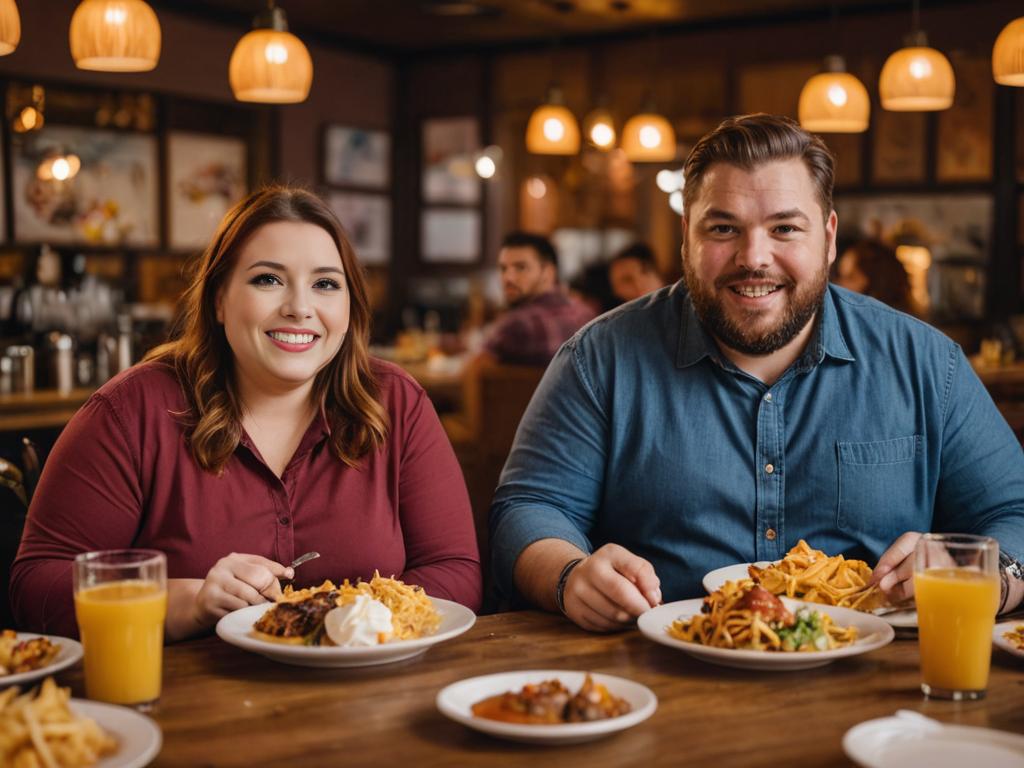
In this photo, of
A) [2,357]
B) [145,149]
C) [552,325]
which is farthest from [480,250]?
[2,357]

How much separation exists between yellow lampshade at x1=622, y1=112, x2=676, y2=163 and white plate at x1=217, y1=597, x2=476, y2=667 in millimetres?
5286

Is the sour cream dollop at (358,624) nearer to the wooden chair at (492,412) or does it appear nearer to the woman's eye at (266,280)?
the woman's eye at (266,280)

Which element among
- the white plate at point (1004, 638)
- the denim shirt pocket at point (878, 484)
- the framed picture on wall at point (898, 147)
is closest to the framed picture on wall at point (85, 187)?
the framed picture on wall at point (898, 147)

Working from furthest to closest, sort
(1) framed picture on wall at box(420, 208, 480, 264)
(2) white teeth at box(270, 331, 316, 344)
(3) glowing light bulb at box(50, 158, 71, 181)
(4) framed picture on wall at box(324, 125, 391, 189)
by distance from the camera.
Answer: (1) framed picture on wall at box(420, 208, 480, 264) < (4) framed picture on wall at box(324, 125, 391, 189) < (3) glowing light bulb at box(50, 158, 71, 181) < (2) white teeth at box(270, 331, 316, 344)

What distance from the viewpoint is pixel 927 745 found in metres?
1.28

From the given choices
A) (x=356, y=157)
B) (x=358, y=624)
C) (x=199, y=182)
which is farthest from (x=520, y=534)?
(x=356, y=157)

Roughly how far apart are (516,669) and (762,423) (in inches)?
32.2

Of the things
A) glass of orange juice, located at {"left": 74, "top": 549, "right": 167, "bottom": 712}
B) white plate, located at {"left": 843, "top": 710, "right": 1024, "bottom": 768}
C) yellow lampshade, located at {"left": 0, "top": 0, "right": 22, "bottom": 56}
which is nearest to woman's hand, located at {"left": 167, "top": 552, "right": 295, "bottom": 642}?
glass of orange juice, located at {"left": 74, "top": 549, "right": 167, "bottom": 712}

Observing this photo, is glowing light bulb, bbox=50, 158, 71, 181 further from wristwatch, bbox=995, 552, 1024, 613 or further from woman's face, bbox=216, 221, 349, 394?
wristwatch, bbox=995, 552, 1024, 613

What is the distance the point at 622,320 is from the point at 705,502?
1.32 ft

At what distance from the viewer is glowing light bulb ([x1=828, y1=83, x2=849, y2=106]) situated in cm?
533

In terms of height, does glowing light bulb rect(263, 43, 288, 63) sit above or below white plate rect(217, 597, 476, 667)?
above

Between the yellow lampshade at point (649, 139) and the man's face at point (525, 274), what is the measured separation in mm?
1002

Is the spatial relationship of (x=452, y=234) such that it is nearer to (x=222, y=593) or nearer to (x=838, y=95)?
(x=838, y=95)
